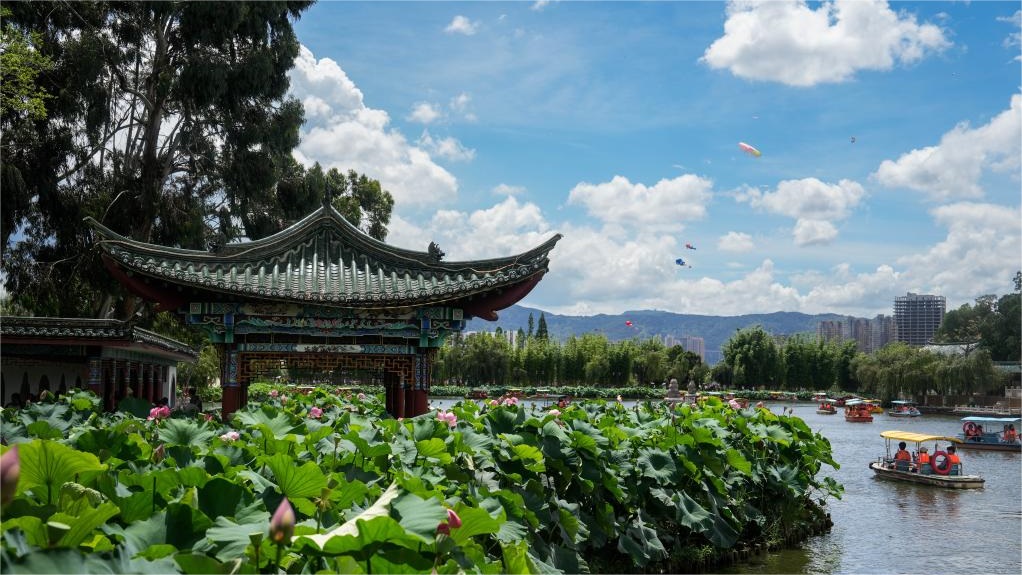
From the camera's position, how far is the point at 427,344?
11023mm

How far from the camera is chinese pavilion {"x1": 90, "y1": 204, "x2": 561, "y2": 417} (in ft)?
33.7

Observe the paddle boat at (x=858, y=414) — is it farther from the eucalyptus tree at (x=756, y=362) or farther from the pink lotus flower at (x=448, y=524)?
the pink lotus flower at (x=448, y=524)

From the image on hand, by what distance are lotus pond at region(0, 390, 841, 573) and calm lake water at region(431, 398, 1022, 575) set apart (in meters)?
0.61

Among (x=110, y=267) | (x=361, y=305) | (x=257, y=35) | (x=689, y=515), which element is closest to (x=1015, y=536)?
(x=689, y=515)

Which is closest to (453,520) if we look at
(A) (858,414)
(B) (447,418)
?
(B) (447,418)

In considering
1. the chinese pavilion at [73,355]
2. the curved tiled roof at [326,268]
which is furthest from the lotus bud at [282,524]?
the chinese pavilion at [73,355]

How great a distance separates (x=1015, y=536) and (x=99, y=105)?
836 inches

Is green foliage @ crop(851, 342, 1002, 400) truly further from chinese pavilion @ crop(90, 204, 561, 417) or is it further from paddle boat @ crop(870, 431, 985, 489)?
chinese pavilion @ crop(90, 204, 561, 417)

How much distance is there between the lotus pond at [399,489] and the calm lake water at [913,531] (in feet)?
1.99

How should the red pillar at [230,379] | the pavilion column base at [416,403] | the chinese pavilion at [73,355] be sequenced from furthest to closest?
1. the chinese pavilion at [73,355]
2. the pavilion column base at [416,403]
3. the red pillar at [230,379]

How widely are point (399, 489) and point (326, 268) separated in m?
7.90

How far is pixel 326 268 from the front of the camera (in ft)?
36.4

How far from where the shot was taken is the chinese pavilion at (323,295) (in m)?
10.3

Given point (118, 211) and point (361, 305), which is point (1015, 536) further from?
point (118, 211)
